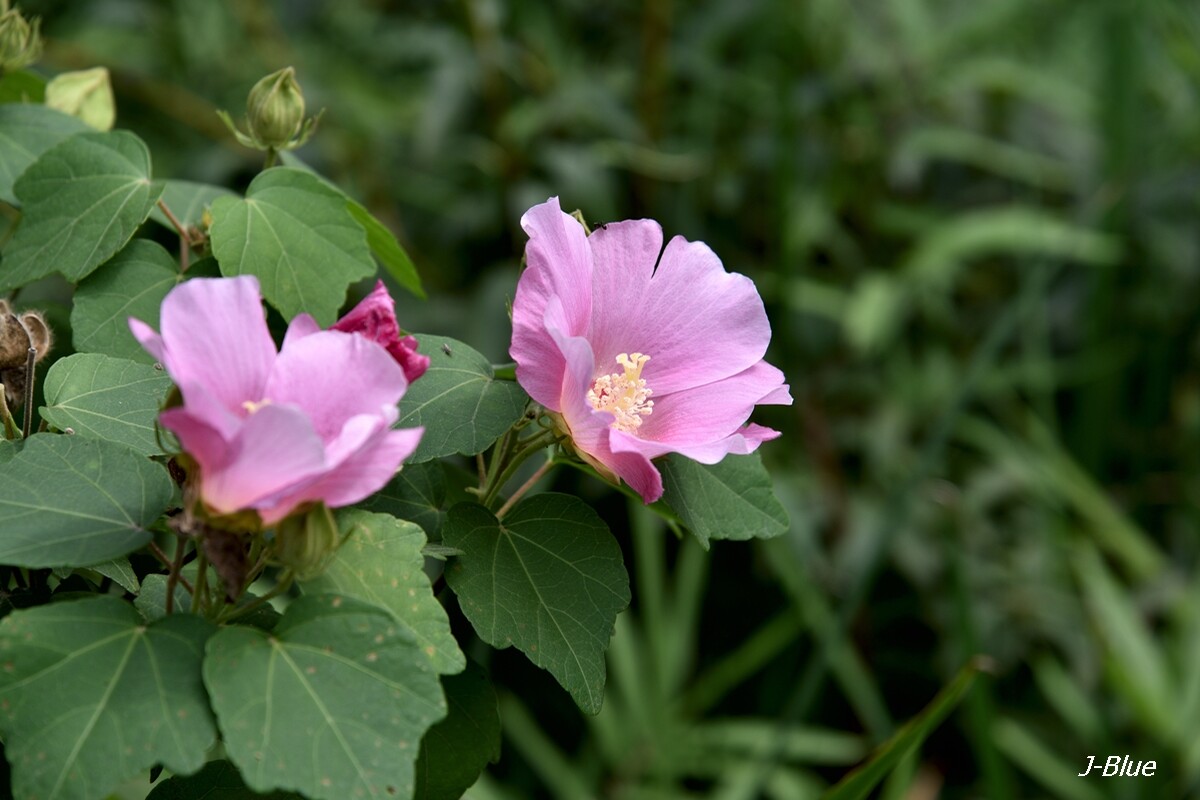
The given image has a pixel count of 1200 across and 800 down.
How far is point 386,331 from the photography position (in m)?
0.39

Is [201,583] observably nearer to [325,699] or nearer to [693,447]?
[325,699]

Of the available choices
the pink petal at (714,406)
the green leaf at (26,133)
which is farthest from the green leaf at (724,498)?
the green leaf at (26,133)

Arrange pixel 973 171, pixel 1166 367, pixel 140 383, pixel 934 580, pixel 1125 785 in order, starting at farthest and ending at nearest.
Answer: pixel 973 171
pixel 1166 367
pixel 934 580
pixel 1125 785
pixel 140 383

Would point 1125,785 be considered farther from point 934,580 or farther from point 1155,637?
point 1155,637

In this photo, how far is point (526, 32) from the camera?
166 centimetres

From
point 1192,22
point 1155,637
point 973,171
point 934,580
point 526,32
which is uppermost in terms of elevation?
point 1192,22

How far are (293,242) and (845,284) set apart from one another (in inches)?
55.5

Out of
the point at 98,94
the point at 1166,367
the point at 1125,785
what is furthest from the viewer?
the point at 1166,367

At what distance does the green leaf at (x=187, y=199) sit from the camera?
55 cm

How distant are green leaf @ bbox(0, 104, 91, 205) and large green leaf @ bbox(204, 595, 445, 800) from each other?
29 centimetres

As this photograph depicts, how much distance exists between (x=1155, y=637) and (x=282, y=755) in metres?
1.59

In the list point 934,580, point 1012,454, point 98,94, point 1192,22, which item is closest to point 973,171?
point 1192,22

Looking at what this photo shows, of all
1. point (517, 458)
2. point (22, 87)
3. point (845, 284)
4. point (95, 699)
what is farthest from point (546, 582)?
point (845, 284)

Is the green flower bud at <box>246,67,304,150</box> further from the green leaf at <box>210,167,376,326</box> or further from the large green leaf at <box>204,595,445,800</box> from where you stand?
the large green leaf at <box>204,595,445,800</box>
